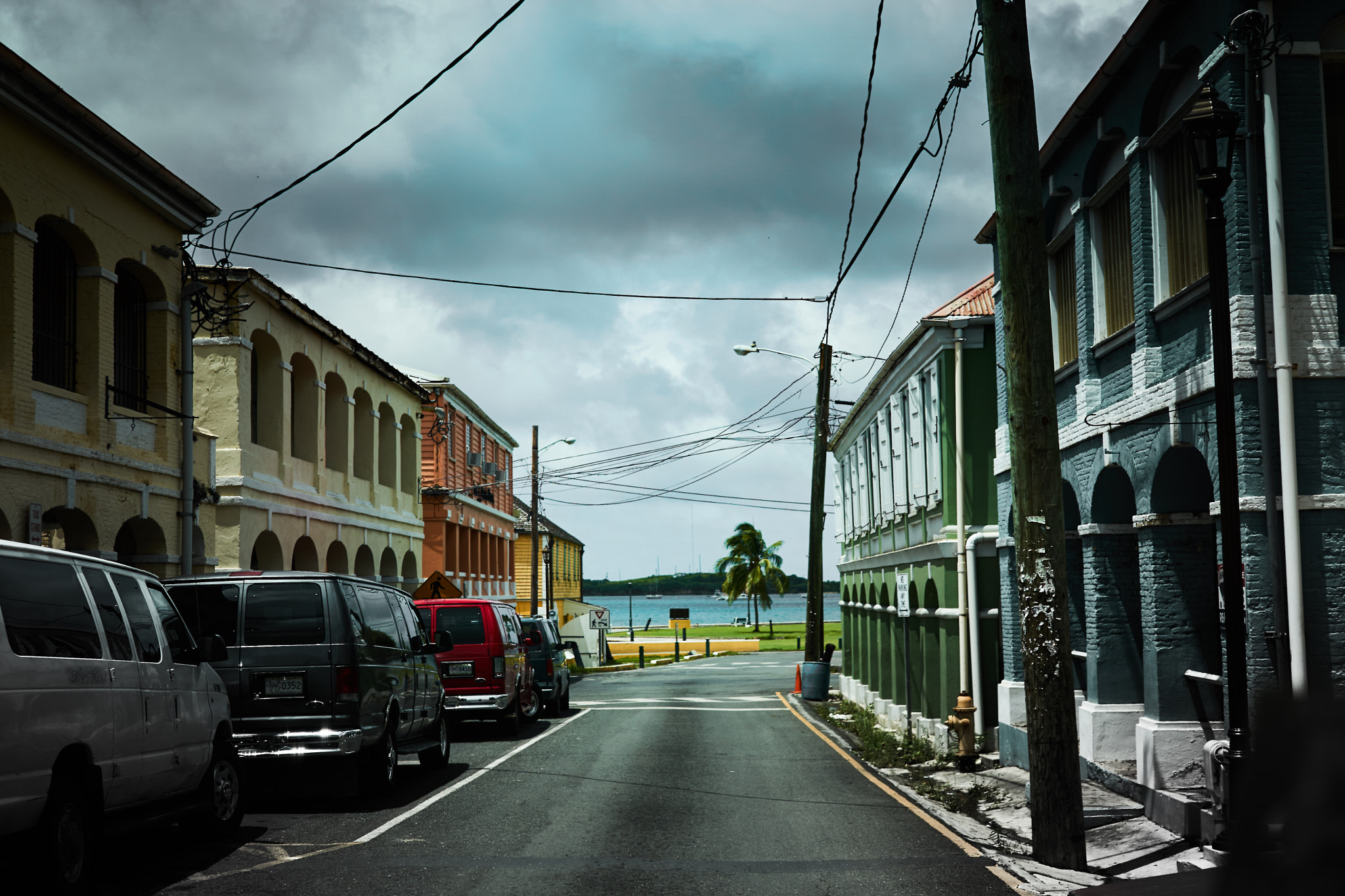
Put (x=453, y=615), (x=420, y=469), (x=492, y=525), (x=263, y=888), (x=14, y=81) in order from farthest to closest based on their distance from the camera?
1. (x=492, y=525)
2. (x=420, y=469)
3. (x=453, y=615)
4. (x=14, y=81)
5. (x=263, y=888)

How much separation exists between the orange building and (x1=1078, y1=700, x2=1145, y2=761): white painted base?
1057 inches

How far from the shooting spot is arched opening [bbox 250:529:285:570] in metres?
25.3

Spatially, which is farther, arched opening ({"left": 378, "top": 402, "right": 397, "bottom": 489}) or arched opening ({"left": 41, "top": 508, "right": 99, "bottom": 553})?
arched opening ({"left": 378, "top": 402, "right": 397, "bottom": 489})

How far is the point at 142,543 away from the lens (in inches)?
765

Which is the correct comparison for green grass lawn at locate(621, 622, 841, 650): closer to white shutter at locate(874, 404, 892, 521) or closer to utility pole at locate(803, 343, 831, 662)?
utility pole at locate(803, 343, 831, 662)

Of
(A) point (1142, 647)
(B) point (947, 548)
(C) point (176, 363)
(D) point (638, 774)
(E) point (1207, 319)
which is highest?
(C) point (176, 363)

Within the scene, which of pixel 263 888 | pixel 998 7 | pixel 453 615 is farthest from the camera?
pixel 453 615

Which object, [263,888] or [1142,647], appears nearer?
[263,888]

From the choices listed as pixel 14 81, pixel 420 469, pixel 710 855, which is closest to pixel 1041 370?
pixel 710 855

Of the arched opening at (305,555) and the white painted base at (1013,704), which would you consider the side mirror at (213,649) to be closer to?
the white painted base at (1013,704)

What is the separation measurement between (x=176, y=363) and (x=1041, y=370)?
1446 centimetres

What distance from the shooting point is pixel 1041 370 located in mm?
9625

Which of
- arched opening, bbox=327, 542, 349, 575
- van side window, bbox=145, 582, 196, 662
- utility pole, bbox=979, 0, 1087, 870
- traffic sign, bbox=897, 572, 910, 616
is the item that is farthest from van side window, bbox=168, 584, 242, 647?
arched opening, bbox=327, 542, 349, 575

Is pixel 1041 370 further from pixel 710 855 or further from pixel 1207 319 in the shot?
pixel 710 855
